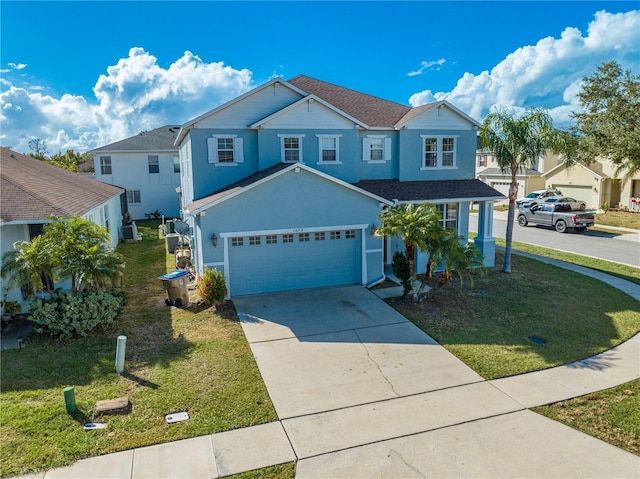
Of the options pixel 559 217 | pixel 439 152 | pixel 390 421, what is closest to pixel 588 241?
pixel 559 217

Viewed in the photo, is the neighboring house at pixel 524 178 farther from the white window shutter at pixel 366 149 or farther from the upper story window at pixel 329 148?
the upper story window at pixel 329 148

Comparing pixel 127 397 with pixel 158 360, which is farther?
pixel 158 360

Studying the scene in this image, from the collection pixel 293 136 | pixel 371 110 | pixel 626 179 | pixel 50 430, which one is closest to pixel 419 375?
pixel 50 430

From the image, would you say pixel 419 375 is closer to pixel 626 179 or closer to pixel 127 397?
pixel 127 397

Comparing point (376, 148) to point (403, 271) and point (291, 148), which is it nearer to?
point (291, 148)

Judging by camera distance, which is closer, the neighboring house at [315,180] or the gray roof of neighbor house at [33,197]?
the gray roof of neighbor house at [33,197]

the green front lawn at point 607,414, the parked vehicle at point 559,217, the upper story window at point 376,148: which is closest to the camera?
the green front lawn at point 607,414

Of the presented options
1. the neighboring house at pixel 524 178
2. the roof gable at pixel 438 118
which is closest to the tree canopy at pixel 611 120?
the neighboring house at pixel 524 178

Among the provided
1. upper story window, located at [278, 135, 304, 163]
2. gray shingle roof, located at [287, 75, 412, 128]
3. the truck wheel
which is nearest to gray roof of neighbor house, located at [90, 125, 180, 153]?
gray shingle roof, located at [287, 75, 412, 128]
